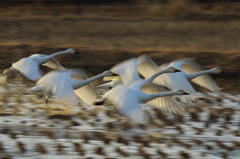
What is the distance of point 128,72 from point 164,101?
79cm

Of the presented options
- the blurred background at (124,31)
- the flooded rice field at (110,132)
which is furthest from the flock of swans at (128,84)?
the blurred background at (124,31)

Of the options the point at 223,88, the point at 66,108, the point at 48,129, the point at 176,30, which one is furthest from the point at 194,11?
the point at 48,129

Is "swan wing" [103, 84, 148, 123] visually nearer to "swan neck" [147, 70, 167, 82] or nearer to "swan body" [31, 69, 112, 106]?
"swan body" [31, 69, 112, 106]

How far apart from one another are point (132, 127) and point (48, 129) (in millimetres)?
1266

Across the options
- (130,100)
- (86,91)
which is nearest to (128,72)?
(86,91)

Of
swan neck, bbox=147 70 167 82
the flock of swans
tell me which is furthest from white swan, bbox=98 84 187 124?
swan neck, bbox=147 70 167 82

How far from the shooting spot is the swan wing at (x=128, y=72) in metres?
10.7

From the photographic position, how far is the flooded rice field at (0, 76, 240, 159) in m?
8.84

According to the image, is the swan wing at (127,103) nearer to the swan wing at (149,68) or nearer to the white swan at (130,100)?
the white swan at (130,100)

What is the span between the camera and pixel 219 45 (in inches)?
745

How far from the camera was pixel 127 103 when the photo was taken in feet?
29.7

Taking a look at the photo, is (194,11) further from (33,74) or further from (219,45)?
(33,74)

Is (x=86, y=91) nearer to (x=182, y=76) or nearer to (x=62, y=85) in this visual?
(x=62, y=85)

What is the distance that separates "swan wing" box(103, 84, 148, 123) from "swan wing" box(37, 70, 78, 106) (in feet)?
1.72
